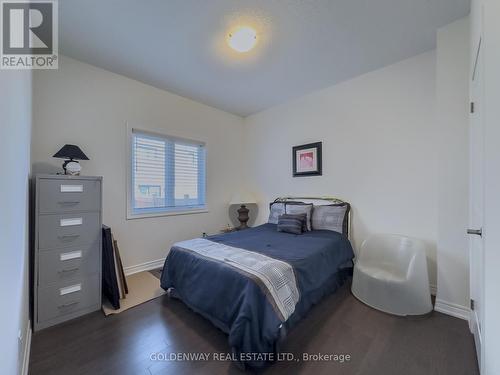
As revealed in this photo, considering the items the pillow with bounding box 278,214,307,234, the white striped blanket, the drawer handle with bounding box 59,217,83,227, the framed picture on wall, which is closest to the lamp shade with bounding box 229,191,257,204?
the framed picture on wall

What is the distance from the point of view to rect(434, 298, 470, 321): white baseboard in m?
1.85

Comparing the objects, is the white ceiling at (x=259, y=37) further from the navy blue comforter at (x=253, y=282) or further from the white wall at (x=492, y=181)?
the navy blue comforter at (x=253, y=282)

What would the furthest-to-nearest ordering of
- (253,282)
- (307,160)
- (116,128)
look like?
1. (307,160)
2. (116,128)
3. (253,282)

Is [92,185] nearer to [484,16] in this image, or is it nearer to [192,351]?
[192,351]

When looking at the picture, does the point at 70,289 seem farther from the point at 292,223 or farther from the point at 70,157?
the point at 292,223

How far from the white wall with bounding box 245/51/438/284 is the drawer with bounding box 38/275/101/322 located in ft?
9.46

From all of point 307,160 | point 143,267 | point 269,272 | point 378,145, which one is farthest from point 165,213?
point 378,145

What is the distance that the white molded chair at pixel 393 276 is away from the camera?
6.26 feet

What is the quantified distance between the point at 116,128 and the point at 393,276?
144 inches

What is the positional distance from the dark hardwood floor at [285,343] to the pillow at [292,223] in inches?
38.8

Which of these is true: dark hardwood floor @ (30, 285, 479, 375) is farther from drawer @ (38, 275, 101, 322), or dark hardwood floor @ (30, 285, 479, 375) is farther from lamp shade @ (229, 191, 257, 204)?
lamp shade @ (229, 191, 257, 204)

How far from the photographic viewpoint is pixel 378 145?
2645 mm

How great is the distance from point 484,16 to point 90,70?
11.5ft

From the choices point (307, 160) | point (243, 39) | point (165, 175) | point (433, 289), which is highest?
point (243, 39)
